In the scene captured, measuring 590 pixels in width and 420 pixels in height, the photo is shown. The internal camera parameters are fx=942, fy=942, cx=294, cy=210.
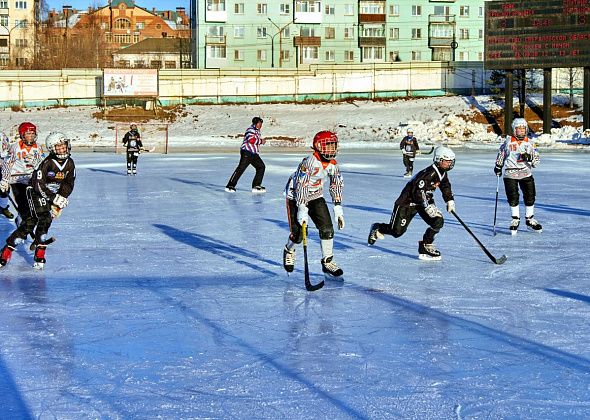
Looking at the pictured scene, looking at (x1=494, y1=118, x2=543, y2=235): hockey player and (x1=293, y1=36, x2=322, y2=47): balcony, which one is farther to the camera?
(x1=293, y1=36, x2=322, y2=47): balcony

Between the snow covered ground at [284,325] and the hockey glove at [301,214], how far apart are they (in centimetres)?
60

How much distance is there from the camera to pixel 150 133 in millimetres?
48062

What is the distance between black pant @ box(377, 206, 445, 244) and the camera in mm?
9773

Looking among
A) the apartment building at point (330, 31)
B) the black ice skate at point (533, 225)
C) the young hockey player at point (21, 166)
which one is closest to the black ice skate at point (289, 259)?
the young hockey player at point (21, 166)

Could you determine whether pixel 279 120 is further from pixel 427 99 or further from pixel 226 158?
pixel 226 158

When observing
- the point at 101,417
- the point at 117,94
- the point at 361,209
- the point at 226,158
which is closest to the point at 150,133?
the point at 117,94

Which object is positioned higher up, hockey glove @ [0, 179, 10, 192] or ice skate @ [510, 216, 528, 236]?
hockey glove @ [0, 179, 10, 192]

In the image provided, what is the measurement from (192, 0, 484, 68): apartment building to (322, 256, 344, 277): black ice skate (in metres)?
61.3

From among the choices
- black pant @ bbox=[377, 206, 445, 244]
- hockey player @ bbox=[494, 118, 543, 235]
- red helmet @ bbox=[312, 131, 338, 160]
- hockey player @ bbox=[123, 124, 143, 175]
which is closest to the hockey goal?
hockey player @ bbox=[123, 124, 143, 175]

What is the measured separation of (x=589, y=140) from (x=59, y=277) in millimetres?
31872

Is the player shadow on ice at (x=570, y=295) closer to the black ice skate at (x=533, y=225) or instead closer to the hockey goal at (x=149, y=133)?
the black ice skate at (x=533, y=225)

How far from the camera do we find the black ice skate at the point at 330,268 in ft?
28.3

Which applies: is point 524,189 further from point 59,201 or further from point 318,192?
point 59,201

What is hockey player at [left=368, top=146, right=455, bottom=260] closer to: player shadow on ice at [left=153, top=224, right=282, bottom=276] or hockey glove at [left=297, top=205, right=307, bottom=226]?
player shadow on ice at [left=153, top=224, right=282, bottom=276]
